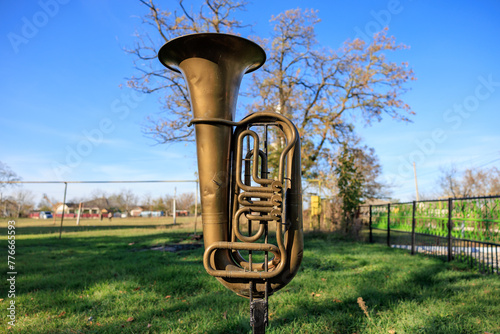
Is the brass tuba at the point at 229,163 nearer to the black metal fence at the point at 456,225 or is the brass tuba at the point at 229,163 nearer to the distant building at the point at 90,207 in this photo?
the black metal fence at the point at 456,225

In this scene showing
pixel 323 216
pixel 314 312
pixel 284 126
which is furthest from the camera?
pixel 323 216

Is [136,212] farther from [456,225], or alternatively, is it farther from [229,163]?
[229,163]

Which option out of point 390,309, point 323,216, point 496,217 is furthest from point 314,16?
point 390,309

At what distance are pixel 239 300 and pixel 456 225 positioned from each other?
4.70m

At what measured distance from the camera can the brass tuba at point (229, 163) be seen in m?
1.97

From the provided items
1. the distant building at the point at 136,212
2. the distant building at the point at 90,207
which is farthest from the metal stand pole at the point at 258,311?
the distant building at the point at 136,212

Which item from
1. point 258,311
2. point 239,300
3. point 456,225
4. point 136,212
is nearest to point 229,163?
point 258,311

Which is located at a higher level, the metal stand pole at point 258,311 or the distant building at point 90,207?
the metal stand pole at point 258,311

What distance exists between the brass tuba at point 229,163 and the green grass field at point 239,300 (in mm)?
1178

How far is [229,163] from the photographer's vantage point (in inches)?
81.7

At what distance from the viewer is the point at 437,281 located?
14.9 ft

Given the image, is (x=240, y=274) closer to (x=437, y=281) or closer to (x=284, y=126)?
(x=284, y=126)

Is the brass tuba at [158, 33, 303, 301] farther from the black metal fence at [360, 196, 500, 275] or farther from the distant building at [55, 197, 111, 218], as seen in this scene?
the distant building at [55, 197, 111, 218]

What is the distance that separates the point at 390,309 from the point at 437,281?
1.65 m
